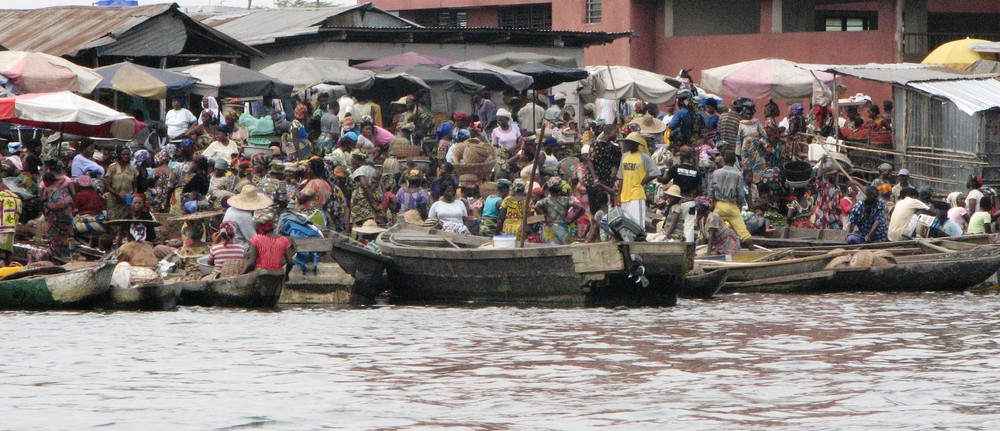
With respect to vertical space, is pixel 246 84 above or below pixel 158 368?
above

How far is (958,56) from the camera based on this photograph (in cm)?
2647

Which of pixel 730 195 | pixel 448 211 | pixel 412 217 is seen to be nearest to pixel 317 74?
pixel 412 217

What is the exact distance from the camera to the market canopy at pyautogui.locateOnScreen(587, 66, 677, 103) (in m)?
27.9

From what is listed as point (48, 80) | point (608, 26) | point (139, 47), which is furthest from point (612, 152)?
point (608, 26)

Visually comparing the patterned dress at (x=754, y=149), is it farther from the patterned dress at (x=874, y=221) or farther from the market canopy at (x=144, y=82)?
the market canopy at (x=144, y=82)

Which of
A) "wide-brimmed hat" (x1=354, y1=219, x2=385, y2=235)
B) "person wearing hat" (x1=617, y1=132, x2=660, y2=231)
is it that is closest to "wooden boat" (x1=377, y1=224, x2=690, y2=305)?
"wide-brimmed hat" (x1=354, y1=219, x2=385, y2=235)

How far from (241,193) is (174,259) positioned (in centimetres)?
121

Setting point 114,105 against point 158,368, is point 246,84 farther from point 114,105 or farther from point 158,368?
point 158,368

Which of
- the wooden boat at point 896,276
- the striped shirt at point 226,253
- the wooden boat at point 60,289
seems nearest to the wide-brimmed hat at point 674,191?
the wooden boat at point 896,276

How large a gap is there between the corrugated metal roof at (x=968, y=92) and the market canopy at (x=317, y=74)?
8665 millimetres

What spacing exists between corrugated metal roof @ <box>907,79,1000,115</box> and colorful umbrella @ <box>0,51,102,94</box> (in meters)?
12.1

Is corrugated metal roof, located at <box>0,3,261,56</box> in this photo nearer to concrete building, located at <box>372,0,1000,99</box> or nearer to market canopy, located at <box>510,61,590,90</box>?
market canopy, located at <box>510,61,590,90</box>

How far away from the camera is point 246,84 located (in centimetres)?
2347

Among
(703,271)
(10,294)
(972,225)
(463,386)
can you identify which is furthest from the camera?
(972,225)
